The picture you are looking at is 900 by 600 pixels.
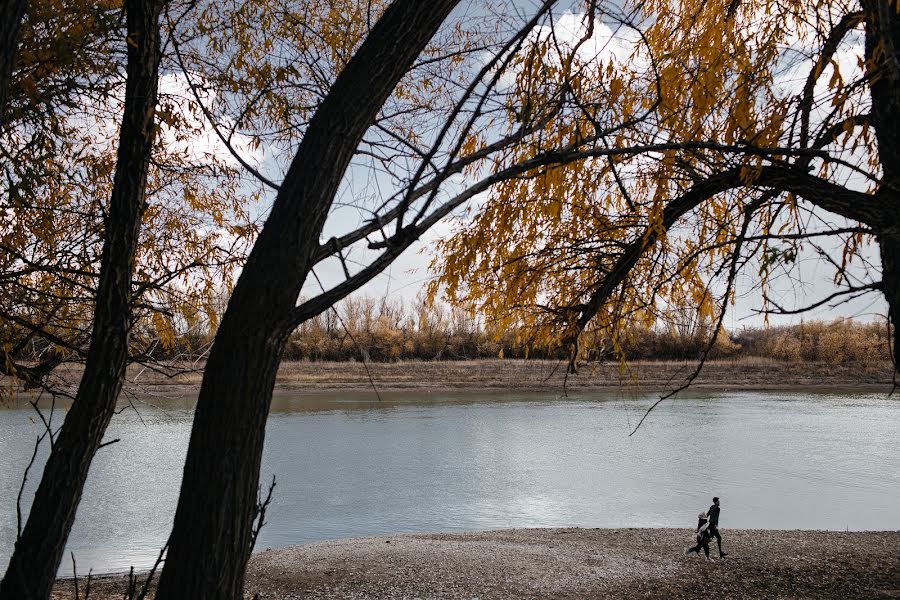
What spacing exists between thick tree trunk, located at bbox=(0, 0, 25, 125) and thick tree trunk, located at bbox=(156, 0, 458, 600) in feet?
2.45

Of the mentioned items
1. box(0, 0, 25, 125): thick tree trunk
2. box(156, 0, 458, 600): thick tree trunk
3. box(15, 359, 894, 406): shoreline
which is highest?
box(0, 0, 25, 125): thick tree trunk

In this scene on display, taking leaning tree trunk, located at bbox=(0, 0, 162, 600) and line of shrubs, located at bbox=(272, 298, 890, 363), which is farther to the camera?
line of shrubs, located at bbox=(272, 298, 890, 363)

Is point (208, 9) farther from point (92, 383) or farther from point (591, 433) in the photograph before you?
point (591, 433)

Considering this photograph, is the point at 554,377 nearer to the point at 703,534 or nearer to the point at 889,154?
the point at 703,534

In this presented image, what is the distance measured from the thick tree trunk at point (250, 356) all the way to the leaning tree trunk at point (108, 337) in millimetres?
1057

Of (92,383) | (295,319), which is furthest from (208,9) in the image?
(295,319)

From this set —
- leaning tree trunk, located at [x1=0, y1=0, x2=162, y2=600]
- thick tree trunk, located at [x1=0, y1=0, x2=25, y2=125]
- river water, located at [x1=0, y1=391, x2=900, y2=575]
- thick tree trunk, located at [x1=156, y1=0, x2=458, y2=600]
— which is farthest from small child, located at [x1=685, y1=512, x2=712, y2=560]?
thick tree trunk, located at [x1=0, y1=0, x2=25, y2=125]

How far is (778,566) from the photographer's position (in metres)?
7.15

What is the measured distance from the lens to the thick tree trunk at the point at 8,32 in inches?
71.4

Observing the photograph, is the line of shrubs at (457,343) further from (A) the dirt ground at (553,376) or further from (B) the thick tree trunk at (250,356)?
(B) the thick tree trunk at (250,356)

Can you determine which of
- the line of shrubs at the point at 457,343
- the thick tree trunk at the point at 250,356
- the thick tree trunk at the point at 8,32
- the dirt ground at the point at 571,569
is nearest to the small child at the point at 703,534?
the dirt ground at the point at 571,569

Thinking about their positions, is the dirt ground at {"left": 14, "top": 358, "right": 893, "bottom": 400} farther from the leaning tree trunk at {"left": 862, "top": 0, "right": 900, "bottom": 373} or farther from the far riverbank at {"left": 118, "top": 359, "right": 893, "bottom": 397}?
the leaning tree trunk at {"left": 862, "top": 0, "right": 900, "bottom": 373}

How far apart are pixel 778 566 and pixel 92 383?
21.8 ft

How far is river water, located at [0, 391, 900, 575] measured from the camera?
33.7 feet
